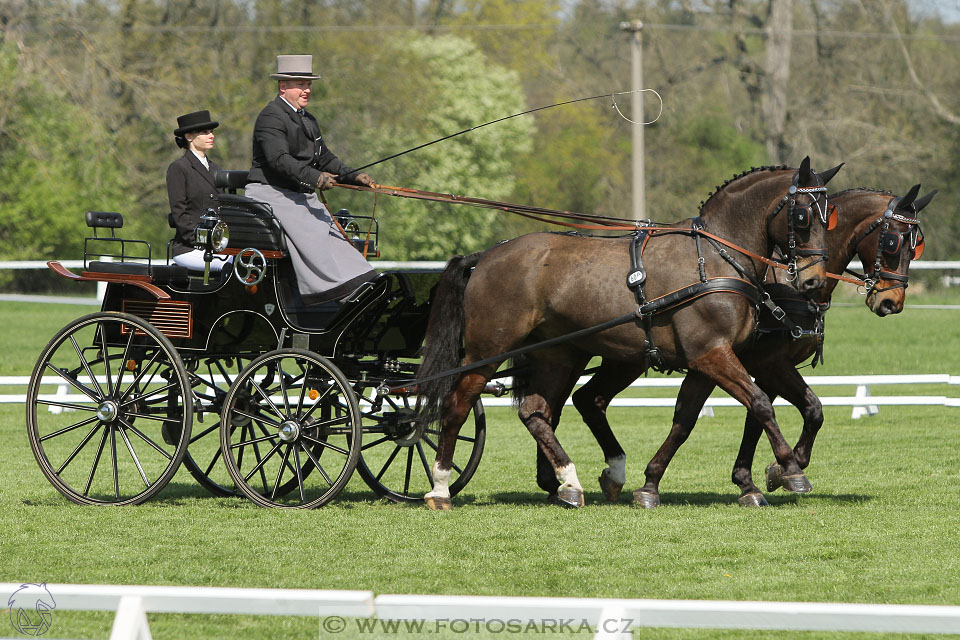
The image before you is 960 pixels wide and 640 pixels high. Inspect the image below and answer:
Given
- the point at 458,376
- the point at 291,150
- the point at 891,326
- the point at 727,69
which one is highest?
the point at 727,69

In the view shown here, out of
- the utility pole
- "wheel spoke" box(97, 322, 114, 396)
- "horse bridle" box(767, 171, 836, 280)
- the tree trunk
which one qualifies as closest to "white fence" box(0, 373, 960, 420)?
"wheel spoke" box(97, 322, 114, 396)

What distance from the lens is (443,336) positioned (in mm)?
7414

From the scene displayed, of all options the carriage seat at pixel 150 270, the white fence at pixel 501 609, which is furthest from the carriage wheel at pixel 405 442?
the white fence at pixel 501 609

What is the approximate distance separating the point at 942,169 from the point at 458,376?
28798 millimetres

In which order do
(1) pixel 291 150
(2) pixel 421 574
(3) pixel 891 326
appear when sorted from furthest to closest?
(3) pixel 891 326 < (1) pixel 291 150 < (2) pixel 421 574

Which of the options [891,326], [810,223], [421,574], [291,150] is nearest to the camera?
[421,574]

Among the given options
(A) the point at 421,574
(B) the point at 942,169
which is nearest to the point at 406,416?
(A) the point at 421,574

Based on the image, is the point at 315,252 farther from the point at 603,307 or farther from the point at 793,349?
the point at 793,349

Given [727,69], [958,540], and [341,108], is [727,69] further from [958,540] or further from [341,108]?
[958,540]

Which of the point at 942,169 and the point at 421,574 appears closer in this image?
the point at 421,574

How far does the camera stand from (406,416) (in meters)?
7.34

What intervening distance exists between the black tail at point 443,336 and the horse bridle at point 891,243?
2393 millimetres

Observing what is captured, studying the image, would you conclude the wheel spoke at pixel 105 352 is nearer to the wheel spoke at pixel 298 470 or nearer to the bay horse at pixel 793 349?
the wheel spoke at pixel 298 470

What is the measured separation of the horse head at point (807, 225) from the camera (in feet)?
22.3
